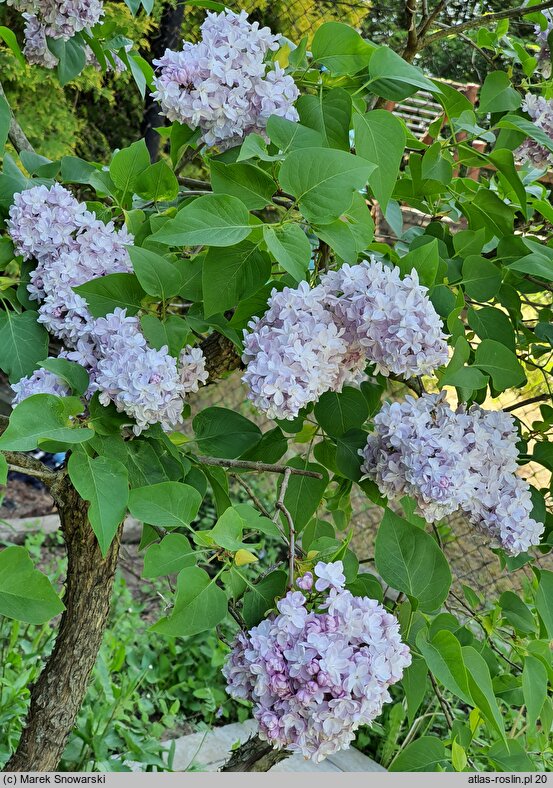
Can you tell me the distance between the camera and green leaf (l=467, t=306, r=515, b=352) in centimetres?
76

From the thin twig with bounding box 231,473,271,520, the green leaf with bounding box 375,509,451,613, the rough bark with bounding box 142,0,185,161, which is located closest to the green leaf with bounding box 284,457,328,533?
the thin twig with bounding box 231,473,271,520

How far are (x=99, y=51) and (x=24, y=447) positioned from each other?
2.31 feet

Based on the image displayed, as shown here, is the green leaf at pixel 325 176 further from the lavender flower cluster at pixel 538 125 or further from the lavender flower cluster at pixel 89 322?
the lavender flower cluster at pixel 538 125

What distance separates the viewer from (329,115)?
25.2 inches

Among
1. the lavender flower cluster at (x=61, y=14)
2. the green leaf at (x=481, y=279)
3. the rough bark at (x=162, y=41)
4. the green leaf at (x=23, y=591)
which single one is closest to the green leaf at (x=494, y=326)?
the green leaf at (x=481, y=279)

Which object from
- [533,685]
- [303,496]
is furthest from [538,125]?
[533,685]

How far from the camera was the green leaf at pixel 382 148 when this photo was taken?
62cm

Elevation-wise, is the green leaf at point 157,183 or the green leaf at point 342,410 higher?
the green leaf at point 157,183

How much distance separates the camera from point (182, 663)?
6.77ft

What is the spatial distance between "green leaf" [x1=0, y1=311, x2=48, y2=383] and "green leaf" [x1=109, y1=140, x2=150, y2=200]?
16 centimetres

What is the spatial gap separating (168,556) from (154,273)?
23 cm

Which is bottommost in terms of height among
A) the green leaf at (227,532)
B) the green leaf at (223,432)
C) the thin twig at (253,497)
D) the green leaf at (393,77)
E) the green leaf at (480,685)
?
the thin twig at (253,497)

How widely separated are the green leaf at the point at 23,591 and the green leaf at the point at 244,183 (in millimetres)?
322
